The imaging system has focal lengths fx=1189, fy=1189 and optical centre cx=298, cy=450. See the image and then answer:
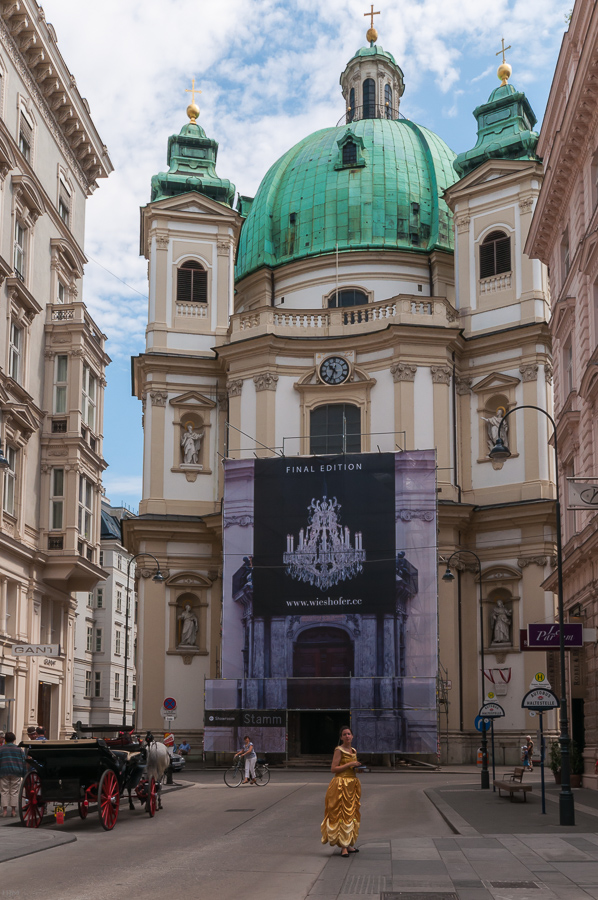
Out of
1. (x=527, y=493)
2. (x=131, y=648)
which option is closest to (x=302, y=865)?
(x=527, y=493)

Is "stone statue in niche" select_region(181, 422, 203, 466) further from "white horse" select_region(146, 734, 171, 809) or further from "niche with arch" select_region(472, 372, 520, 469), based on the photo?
"white horse" select_region(146, 734, 171, 809)

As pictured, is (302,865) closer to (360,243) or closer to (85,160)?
(85,160)

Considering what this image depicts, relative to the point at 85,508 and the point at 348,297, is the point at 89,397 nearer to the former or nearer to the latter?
the point at 85,508

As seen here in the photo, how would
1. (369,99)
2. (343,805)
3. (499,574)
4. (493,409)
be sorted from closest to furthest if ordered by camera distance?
(343,805) → (499,574) → (493,409) → (369,99)

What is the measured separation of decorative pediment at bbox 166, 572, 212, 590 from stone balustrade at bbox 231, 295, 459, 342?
10.6m

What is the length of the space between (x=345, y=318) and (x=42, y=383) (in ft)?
59.0

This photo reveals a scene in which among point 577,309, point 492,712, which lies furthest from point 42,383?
point 492,712

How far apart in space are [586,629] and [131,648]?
73.8 m

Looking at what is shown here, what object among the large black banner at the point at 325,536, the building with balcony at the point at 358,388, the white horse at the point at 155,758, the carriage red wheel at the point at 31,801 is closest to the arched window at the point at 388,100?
the building with balcony at the point at 358,388

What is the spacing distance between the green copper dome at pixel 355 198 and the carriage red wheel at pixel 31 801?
42.3 m

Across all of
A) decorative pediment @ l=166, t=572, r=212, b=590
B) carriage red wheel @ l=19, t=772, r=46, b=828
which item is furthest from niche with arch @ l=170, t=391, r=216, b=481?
carriage red wheel @ l=19, t=772, r=46, b=828

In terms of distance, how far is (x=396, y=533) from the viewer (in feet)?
153

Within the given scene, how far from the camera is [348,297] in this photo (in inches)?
2251

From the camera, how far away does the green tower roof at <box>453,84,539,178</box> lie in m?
54.2
